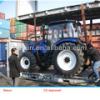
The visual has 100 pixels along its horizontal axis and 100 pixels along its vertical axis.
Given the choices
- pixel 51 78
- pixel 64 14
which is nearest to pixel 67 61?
pixel 51 78

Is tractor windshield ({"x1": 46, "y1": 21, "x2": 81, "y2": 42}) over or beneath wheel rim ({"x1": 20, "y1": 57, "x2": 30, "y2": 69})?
over

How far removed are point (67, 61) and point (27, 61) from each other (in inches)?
27.4

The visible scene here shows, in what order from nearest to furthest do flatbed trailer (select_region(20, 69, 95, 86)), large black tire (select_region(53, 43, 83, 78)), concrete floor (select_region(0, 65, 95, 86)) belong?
concrete floor (select_region(0, 65, 95, 86)), flatbed trailer (select_region(20, 69, 95, 86)), large black tire (select_region(53, 43, 83, 78))

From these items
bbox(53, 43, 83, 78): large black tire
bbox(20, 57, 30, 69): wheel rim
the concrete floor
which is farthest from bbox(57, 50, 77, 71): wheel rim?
bbox(20, 57, 30, 69): wheel rim

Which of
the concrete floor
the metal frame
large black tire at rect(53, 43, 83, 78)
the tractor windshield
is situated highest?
the metal frame

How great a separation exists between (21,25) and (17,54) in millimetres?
507

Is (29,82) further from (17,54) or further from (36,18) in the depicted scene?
(36,18)

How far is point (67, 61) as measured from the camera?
597 cm

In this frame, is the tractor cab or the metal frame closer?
the metal frame

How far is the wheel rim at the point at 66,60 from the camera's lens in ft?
18.5

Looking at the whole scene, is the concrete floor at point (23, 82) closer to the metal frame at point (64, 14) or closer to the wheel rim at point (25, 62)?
the wheel rim at point (25, 62)

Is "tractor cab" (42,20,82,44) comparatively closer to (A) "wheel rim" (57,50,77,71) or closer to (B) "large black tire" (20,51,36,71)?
(A) "wheel rim" (57,50,77,71)

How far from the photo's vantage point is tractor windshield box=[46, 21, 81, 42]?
18.1 feet

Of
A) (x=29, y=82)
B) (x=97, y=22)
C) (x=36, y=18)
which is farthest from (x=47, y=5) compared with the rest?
(x=29, y=82)
